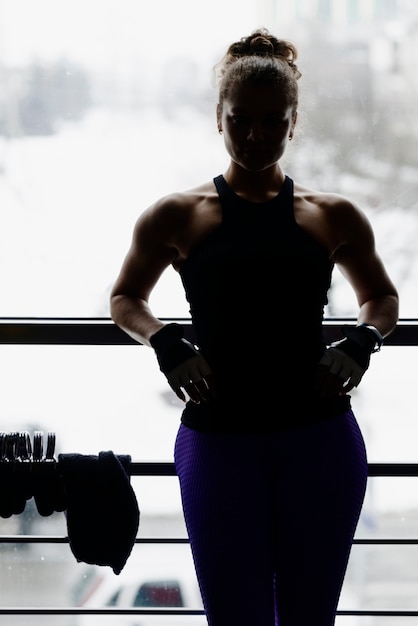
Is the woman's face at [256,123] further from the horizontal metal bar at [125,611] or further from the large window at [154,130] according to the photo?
the horizontal metal bar at [125,611]

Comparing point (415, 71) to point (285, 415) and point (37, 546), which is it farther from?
point (37, 546)

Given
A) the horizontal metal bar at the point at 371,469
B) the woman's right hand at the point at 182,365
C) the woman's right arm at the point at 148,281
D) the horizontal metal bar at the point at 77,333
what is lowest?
the horizontal metal bar at the point at 371,469

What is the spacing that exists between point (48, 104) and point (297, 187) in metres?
0.65

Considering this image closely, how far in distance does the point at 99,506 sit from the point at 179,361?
0.47 metres

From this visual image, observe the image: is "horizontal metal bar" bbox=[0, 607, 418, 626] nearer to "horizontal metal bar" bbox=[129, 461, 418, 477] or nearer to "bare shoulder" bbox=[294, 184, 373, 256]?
"horizontal metal bar" bbox=[129, 461, 418, 477]

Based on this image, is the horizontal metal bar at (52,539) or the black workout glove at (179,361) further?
the horizontal metal bar at (52,539)

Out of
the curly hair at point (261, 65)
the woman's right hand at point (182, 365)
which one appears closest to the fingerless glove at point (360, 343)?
the woman's right hand at point (182, 365)

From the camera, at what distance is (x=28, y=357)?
1.83 metres

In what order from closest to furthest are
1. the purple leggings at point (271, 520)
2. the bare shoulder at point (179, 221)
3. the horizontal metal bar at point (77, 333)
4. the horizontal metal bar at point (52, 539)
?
the purple leggings at point (271, 520) → the bare shoulder at point (179, 221) → the horizontal metal bar at point (77, 333) → the horizontal metal bar at point (52, 539)

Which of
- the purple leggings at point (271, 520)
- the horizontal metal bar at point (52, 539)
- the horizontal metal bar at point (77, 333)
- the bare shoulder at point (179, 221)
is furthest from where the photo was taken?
the horizontal metal bar at point (52, 539)

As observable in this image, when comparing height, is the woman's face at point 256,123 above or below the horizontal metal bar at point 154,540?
above

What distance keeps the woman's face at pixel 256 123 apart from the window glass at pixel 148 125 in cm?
41

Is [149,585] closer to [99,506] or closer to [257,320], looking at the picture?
[99,506]

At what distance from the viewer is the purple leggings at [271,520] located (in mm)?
1257
